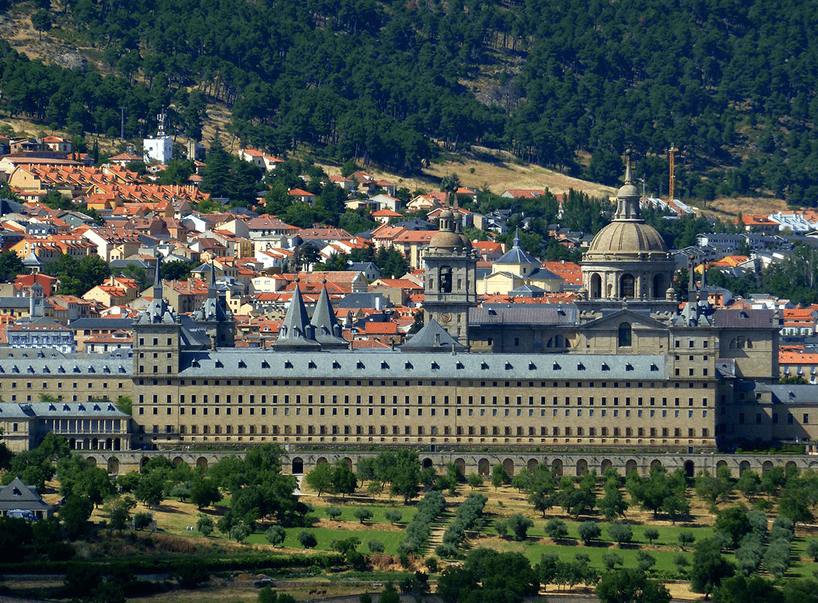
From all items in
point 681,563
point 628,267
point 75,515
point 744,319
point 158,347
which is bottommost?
point 681,563

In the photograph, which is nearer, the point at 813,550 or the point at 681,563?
the point at 681,563

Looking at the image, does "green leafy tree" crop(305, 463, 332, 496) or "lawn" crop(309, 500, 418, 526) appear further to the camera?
"green leafy tree" crop(305, 463, 332, 496)

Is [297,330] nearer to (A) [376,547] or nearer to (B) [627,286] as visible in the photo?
(B) [627,286]

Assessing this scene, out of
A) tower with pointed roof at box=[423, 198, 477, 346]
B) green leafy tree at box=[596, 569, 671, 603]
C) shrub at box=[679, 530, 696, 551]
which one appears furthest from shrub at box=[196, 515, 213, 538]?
tower with pointed roof at box=[423, 198, 477, 346]

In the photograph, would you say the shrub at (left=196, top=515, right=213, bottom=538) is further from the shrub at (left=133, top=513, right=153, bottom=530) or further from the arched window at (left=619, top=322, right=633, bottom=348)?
the arched window at (left=619, top=322, right=633, bottom=348)

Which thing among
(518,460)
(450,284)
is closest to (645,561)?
(518,460)

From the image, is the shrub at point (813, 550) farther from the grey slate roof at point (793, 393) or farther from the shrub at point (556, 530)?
the grey slate roof at point (793, 393)
